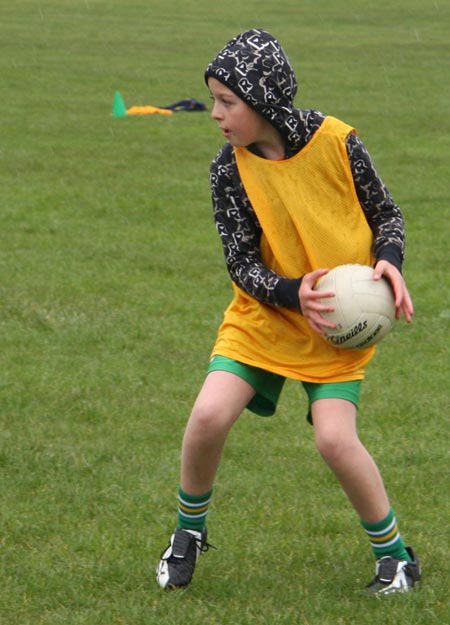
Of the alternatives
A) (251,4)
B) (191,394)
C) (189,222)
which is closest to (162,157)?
(189,222)

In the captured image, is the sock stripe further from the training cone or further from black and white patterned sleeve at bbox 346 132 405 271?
the training cone

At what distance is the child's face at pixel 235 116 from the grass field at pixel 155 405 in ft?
5.10

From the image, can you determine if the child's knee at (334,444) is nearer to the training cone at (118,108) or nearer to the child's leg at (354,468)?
the child's leg at (354,468)

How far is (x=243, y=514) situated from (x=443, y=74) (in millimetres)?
19517

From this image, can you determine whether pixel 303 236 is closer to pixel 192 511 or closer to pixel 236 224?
pixel 236 224

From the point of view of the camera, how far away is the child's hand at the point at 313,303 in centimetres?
435

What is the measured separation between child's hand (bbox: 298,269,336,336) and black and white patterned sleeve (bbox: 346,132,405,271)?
0.29m

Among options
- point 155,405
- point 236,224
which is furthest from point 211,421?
point 155,405

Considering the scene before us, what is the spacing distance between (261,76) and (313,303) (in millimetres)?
763

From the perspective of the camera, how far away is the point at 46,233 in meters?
11.5

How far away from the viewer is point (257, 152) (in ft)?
15.1

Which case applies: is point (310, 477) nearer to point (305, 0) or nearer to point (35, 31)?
point (35, 31)

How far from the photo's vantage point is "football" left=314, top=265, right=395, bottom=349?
440 cm

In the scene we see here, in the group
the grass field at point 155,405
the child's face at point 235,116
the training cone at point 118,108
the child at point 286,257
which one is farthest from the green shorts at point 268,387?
the training cone at point 118,108
